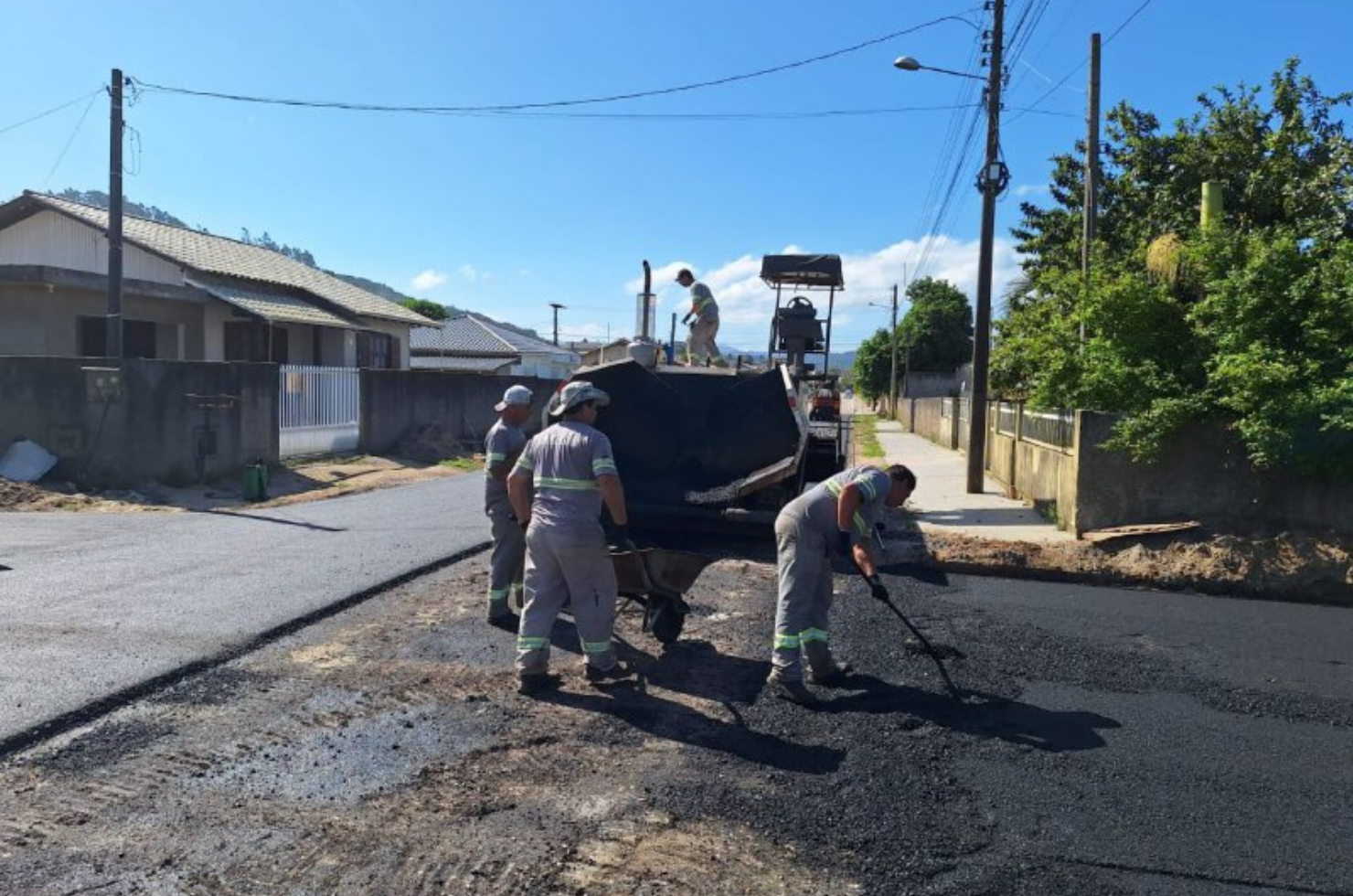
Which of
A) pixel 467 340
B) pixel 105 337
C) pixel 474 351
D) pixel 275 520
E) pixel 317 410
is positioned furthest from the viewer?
pixel 467 340

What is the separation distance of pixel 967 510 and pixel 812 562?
8.15 metres

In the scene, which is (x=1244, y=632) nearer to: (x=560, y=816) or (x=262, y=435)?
(x=560, y=816)

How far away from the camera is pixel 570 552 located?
16.8ft

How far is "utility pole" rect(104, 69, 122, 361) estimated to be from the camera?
1390cm

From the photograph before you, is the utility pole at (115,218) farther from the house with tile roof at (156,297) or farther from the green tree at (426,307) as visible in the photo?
the green tree at (426,307)

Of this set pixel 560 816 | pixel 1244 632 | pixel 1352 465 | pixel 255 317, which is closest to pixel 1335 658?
pixel 1244 632

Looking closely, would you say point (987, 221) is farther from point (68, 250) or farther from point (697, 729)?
point (68, 250)

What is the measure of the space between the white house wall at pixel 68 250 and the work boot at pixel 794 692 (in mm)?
19900

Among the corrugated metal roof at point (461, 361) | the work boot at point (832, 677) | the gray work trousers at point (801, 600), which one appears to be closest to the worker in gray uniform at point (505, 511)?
the gray work trousers at point (801, 600)

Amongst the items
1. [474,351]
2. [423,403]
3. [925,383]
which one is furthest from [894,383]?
[423,403]

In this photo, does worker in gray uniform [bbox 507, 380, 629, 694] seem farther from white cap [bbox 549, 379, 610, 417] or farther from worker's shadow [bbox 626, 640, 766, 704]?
worker's shadow [bbox 626, 640, 766, 704]

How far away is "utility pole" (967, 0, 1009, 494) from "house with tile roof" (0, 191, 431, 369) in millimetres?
14216

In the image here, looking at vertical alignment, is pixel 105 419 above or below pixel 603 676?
above

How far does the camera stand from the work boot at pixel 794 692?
505 cm
